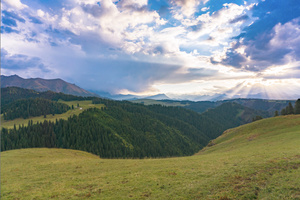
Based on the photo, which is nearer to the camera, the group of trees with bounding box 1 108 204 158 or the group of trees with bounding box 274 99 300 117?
the group of trees with bounding box 274 99 300 117

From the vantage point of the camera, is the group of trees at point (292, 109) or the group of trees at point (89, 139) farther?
the group of trees at point (89, 139)

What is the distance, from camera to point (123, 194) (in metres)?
17.1

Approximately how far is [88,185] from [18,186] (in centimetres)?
1191

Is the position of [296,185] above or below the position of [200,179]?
above

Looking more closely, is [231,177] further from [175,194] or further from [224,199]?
[175,194]

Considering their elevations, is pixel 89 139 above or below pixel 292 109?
below

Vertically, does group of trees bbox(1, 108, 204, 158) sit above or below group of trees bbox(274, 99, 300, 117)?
below

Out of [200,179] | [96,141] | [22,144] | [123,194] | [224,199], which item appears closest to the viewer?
[224,199]

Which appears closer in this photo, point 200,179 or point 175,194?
point 175,194

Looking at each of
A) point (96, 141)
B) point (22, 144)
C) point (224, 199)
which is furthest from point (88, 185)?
point (96, 141)

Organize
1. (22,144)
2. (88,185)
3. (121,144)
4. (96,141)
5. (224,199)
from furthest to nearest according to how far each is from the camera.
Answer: (121,144)
(96,141)
(22,144)
(88,185)
(224,199)

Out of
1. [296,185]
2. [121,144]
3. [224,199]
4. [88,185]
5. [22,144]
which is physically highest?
[296,185]

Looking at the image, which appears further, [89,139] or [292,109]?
[89,139]

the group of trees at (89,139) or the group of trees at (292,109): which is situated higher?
the group of trees at (292,109)
